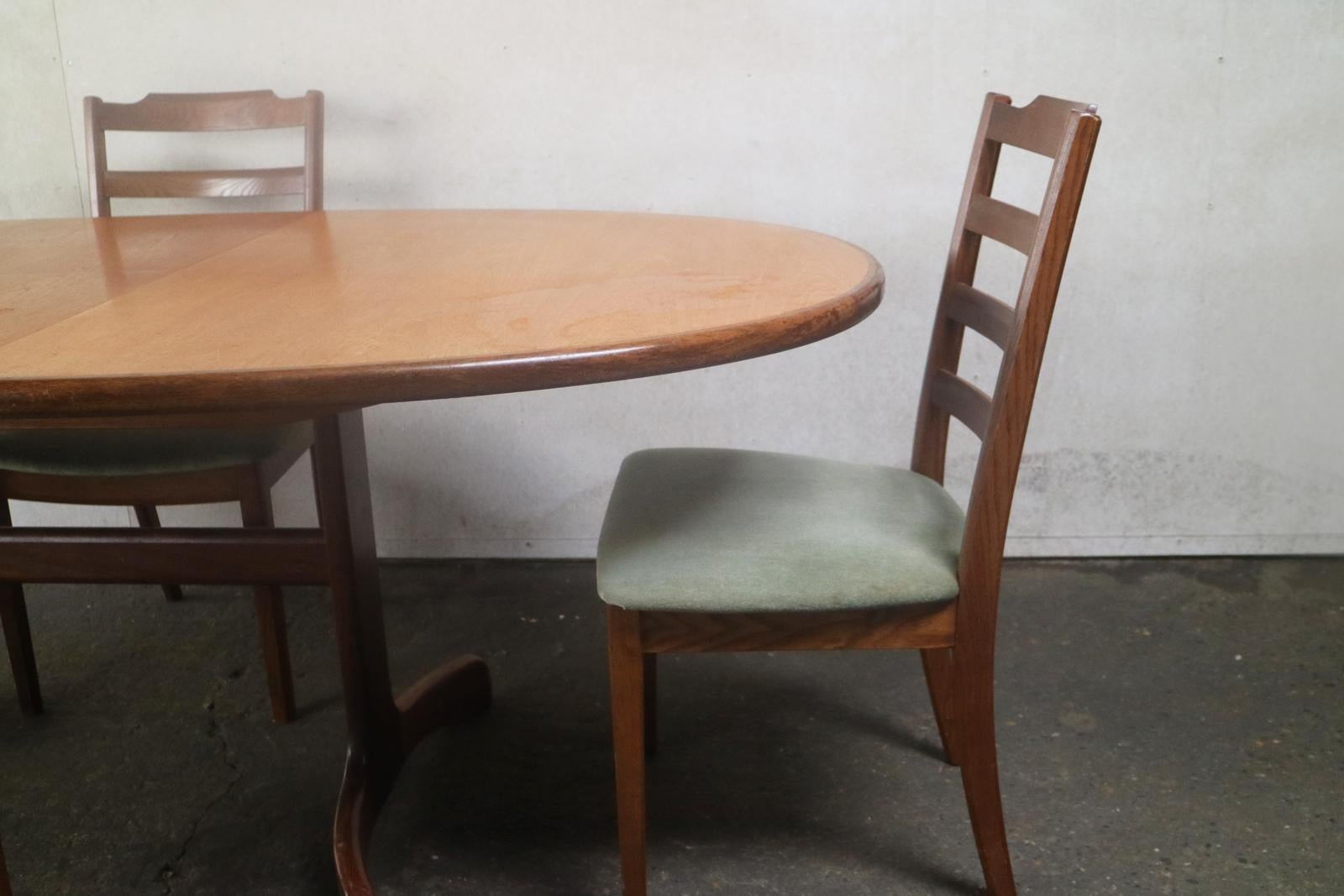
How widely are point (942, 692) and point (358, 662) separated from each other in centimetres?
92

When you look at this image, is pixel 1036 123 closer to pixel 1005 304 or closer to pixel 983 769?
pixel 1005 304

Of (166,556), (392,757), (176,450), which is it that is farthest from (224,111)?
(392,757)

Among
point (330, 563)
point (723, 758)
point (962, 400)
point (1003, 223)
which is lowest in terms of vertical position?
point (723, 758)

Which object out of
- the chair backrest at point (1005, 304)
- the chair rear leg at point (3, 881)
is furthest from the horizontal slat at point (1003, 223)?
the chair rear leg at point (3, 881)

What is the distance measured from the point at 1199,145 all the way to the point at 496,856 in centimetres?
196

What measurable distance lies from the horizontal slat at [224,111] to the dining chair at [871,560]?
114 cm

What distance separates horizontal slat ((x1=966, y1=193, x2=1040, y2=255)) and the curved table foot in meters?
1.13

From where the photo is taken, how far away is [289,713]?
79.0 inches

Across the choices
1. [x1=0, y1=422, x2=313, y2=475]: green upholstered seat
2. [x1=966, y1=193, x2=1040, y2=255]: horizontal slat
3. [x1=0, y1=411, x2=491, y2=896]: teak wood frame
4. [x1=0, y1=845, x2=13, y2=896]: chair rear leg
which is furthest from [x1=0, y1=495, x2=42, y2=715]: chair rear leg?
[x1=966, y1=193, x2=1040, y2=255]: horizontal slat

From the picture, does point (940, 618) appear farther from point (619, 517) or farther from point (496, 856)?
point (496, 856)

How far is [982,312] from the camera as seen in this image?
1.50 m

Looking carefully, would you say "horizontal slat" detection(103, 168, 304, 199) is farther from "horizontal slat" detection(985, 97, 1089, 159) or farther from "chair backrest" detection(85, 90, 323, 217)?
"horizontal slat" detection(985, 97, 1089, 159)

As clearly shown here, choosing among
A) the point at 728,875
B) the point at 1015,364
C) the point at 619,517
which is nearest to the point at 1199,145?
the point at 1015,364

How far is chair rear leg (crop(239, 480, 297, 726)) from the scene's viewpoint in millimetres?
1869
